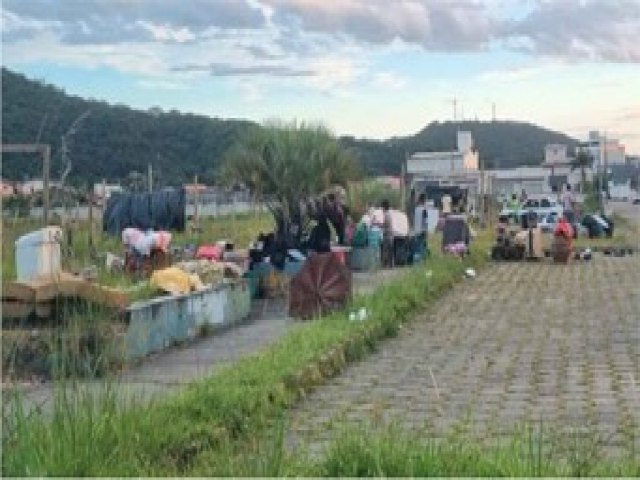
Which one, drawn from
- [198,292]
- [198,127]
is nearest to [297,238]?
[198,292]

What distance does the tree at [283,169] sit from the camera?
20406 mm

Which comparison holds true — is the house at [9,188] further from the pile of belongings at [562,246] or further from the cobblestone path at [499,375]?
the pile of belongings at [562,246]

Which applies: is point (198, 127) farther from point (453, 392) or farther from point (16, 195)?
point (453, 392)

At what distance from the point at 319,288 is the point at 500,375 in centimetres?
393

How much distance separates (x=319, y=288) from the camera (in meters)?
13.5

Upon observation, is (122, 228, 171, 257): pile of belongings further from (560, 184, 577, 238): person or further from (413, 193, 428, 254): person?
(560, 184, 577, 238): person

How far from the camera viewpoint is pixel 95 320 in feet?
28.9

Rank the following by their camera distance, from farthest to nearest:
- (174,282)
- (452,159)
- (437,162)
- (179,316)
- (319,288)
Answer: (437,162) < (452,159) < (319,288) < (174,282) < (179,316)

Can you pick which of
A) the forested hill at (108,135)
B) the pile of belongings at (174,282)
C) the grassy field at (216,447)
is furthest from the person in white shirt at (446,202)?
the grassy field at (216,447)

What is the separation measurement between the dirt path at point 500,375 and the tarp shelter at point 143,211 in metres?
4.63

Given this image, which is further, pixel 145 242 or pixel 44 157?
pixel 145 242

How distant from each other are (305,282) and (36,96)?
3702 millimetres

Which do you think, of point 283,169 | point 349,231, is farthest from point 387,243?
point 283,169

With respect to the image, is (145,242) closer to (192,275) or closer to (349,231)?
(192,275)
